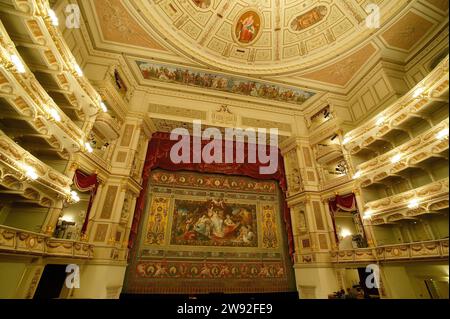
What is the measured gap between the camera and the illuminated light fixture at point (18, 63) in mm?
3856

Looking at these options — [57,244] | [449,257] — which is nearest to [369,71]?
[449,257]

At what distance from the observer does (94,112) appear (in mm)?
6414

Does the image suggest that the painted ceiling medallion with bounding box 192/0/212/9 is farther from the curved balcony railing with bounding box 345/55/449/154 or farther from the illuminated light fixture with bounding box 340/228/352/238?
the illuminated light fixture with bounding box 340/228/352/238

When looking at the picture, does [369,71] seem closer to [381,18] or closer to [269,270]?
[381,18]

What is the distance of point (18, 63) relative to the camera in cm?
393

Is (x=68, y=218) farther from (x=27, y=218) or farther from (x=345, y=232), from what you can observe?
(x=345, y=232)

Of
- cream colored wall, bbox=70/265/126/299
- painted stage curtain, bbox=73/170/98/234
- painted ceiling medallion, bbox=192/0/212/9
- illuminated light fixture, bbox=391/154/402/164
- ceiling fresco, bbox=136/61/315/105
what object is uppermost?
painted ceiling medallion, bbox=192/0/212/9

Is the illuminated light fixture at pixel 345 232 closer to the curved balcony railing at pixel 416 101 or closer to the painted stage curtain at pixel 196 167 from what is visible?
the painted stage curtain at pixel 196 167

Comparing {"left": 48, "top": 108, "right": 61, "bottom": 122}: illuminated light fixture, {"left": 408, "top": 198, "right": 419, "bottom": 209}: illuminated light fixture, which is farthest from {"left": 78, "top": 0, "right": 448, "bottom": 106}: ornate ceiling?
{"left": 408, "top": 198, "right": 419, "bottom": 209}: illuminated light fixture

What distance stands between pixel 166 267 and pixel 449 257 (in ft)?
35.9

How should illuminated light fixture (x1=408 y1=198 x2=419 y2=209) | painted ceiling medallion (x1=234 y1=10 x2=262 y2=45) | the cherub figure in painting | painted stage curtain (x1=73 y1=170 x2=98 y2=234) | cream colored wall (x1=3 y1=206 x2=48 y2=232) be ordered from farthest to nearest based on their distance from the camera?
the cherub figure in painting < painted ceiling medallion (x1=234 y1=10 x2=262 y2=45) < painted stage curtain (x1=73 y1=170 x2=98 y2=234) < cream colored wall (x1=3 y1=206 x2=48 y2=232) < illuminated light fixture (x1=408 y1=198 x2=419 y2=209)

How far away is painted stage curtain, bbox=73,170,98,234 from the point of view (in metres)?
7.46
